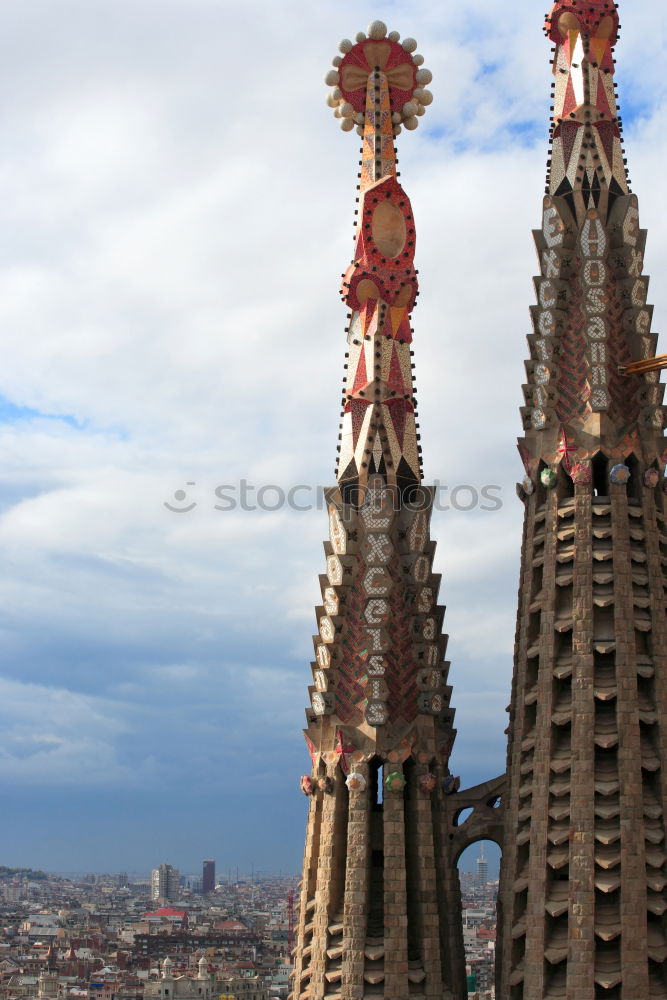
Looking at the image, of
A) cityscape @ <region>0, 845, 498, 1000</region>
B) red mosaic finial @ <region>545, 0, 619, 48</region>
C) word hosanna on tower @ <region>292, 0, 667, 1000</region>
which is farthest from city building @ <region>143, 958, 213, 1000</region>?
red mosaic finial @ <region>545, 0, 619, 48</region>

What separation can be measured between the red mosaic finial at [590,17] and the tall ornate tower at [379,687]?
164 inches

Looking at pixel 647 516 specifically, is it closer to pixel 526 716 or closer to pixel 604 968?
pixel 526 716

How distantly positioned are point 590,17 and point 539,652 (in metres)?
14.4

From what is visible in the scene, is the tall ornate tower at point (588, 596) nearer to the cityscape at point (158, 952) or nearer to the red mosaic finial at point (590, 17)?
the red mosaic finial at point (590, 17)

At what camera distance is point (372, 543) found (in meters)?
31.6

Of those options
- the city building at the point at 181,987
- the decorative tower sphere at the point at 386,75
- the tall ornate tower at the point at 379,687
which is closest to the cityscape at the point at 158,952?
the city building at the point at 181,987

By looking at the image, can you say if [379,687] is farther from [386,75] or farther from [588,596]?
[386,75]

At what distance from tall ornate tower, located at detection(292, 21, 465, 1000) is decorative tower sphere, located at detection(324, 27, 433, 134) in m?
0.08

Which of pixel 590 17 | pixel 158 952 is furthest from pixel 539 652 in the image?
pixel 158 952

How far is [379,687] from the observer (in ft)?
100

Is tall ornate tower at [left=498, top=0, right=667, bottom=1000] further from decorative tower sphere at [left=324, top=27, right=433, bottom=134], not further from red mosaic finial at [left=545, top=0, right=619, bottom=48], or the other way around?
decorative tower sphere at [left=324, top=27, right=433, bottom=134]

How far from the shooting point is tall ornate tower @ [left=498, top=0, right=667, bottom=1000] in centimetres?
2728

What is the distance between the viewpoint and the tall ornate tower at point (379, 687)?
1162 inches

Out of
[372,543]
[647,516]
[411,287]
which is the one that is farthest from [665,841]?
[411,287]
